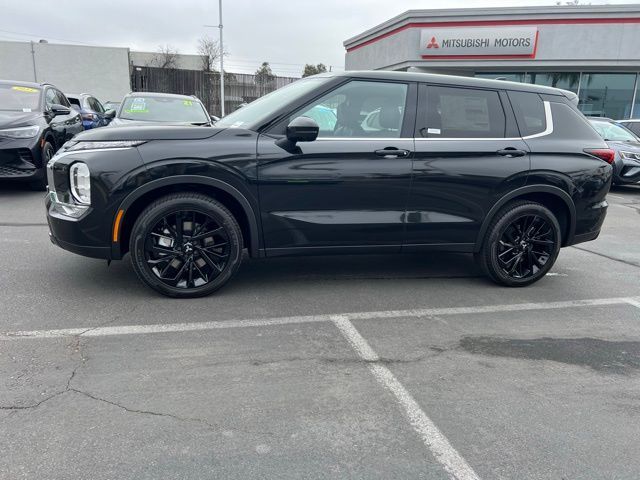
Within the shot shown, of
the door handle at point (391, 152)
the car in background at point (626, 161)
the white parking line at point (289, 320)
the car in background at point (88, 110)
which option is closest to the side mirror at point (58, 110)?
the car in background at point (88, 110)

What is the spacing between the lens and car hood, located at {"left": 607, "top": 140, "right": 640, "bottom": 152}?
1159 centimetres

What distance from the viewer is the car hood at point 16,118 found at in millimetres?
7812

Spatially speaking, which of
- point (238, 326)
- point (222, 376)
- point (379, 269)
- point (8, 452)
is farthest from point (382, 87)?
point (8, 452)

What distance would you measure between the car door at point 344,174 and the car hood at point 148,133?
1.63 ft

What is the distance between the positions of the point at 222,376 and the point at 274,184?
5.43ft

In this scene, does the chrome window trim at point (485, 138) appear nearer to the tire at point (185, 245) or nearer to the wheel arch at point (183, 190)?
the wheel arch at point (183, 190)

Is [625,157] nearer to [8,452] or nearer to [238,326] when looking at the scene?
[238,326]

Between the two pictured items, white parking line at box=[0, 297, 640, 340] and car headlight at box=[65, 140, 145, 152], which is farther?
car headlight at box=[65, 140, 145, 152]

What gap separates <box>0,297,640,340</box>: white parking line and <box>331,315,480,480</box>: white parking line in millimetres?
361

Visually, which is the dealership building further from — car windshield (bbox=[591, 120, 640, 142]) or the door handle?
the door handle

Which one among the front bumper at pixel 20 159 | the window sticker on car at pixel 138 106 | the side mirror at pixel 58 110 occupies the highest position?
the window sticker on car at pixel 138 106

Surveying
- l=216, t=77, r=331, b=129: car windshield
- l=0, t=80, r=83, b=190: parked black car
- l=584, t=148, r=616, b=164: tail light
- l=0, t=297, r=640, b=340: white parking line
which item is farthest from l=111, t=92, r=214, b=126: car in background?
l=584, t=148, r=616, b=164: tail light

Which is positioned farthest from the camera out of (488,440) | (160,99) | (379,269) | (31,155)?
(160,99)

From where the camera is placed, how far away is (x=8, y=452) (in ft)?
7.59
